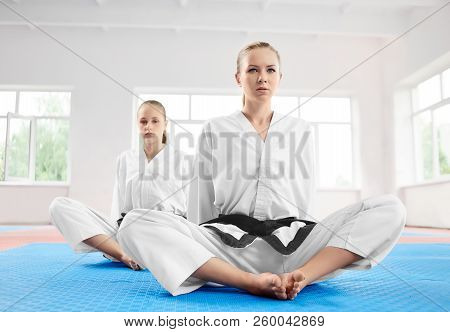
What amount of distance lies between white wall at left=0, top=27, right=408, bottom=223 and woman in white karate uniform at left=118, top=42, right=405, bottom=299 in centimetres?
657

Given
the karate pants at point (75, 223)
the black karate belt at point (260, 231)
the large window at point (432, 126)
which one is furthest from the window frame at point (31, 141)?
the black karate belt at point (260, 231)

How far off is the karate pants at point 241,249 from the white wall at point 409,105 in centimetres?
565

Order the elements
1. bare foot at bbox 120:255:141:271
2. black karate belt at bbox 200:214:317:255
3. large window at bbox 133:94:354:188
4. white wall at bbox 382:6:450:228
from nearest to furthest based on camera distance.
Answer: black karate belt at bbox 200:214:317:255
bare foot at bbox 120:255:141:271
white wall at bbox 382:6:450:228
large window at bbox 133:94:354:188

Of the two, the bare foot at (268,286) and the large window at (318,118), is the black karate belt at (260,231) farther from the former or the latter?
the large window at (318,118)

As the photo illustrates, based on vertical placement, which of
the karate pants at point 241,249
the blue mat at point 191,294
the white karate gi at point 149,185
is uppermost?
the white karate gi at point 149,185

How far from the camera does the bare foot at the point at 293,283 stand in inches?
50.3

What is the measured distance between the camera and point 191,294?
1456 mm

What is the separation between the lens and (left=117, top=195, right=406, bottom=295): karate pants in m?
1.39

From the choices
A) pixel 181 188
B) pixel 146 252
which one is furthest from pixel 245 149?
pixel 181 188

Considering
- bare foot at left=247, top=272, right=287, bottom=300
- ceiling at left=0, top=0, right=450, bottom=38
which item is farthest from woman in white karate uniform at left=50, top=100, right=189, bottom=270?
ceiling at left=0, top=0, right=450, bottom=38

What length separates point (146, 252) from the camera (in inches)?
55.7

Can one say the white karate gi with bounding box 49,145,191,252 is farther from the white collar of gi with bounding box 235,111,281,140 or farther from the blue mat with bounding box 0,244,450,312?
the white collar of gi with bounding box 235,111,281,140

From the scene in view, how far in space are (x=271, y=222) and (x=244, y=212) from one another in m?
0.13

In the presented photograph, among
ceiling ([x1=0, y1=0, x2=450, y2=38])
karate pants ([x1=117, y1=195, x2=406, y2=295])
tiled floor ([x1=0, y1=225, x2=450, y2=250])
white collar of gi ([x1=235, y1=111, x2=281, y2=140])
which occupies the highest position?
ceiling ([x1=0, y1=0, x2=450, y2=38])
